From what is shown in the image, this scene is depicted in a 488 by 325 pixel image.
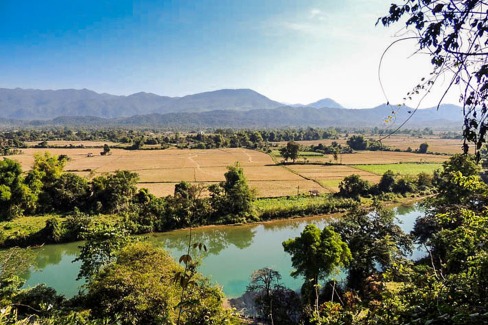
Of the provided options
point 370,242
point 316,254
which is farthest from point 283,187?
point 316,254

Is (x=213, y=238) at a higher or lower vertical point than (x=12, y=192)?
lower

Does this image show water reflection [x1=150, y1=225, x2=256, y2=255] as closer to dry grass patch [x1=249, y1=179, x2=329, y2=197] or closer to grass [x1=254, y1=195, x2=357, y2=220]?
grass [x1=254, y1=195, x2=357, y2=220]

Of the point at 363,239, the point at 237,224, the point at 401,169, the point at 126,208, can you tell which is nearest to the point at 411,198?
the point at 401,169

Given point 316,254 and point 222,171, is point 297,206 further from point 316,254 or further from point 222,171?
point 222,171

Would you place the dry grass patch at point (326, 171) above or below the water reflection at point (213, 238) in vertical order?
above

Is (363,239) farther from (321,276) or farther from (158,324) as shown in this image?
(158,324)

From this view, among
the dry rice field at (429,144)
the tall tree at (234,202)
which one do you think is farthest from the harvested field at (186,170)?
the dry rice field at (429,144)

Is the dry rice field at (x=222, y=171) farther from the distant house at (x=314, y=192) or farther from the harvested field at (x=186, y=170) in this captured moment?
the distant house at (x=314, y=192)

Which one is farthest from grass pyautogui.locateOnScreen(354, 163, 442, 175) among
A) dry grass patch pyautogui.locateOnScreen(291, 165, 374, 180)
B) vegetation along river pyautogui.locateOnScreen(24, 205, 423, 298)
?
vegetation along river pyautogui.locateOnScreen(24, 205, 423, 298)
